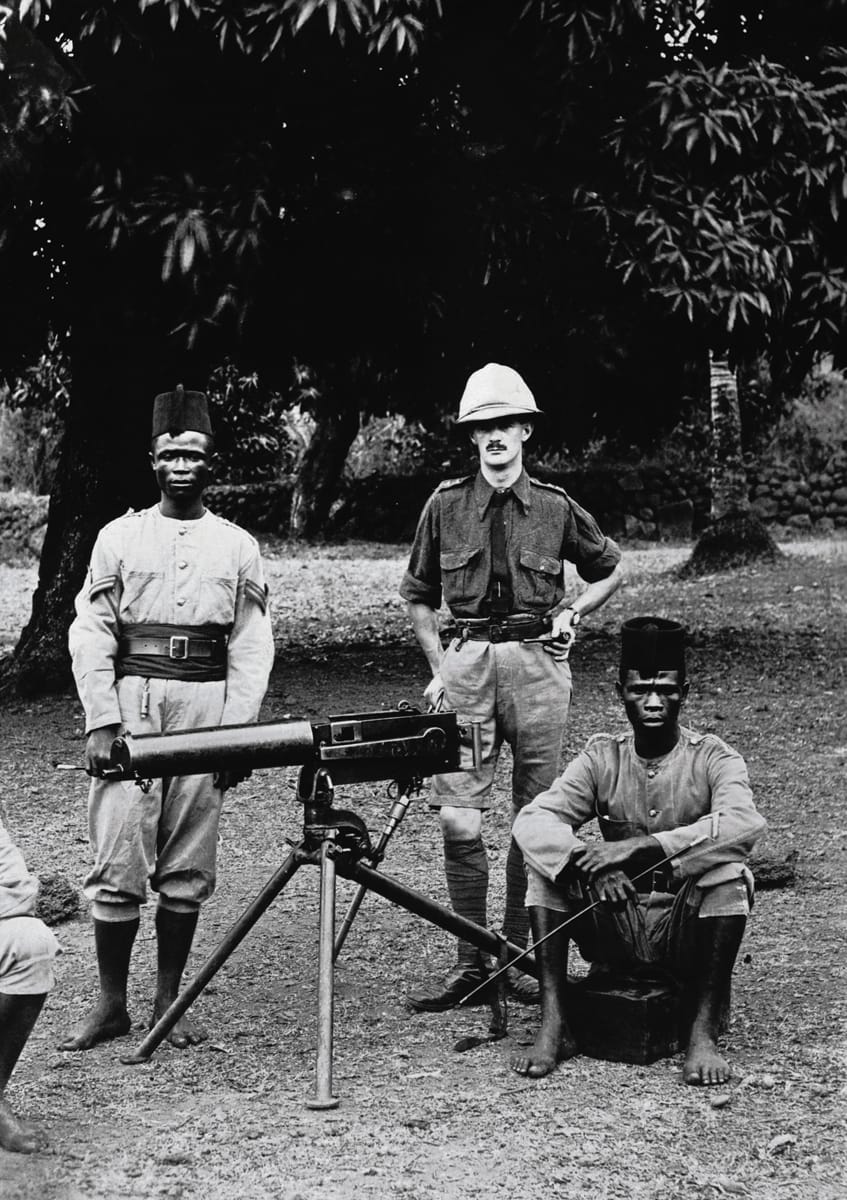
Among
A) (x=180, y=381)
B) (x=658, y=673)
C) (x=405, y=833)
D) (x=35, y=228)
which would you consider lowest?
(x=405, y=833)

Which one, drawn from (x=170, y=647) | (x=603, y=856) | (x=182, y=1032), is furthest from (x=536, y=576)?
(x=182, y=1032)

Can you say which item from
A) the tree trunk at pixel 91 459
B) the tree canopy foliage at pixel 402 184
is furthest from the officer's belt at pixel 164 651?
the tree trunk at pixel 91 459

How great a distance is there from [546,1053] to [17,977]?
157 centimetres

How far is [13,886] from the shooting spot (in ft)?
13.9

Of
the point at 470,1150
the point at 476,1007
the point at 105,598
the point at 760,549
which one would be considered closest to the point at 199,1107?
the point at 470,1150

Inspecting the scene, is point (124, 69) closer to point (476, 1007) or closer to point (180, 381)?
point (180, 381)

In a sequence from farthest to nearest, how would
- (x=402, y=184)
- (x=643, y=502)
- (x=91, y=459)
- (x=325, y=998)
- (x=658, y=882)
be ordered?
(x=643, y=502), (x=91, y=459), (x=402, y=184), (x=658, y=882), (x=325, y=998)

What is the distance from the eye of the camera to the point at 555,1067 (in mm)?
4777

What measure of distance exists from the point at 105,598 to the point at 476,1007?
1.83 m

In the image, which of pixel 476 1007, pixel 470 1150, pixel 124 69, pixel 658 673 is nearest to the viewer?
pixel 470 1150

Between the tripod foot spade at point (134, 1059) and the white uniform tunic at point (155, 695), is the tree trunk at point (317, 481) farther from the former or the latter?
the tripod foot spade at point (134, 1059)

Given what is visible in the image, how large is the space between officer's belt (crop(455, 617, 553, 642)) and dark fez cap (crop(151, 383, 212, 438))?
121 centimetres

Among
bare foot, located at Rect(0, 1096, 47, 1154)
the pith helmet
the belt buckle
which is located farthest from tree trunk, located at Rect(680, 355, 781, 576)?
bare foot, located at Rect(0, 1096, 47, 1154)

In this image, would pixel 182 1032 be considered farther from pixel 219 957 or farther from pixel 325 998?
pixel 325 998
